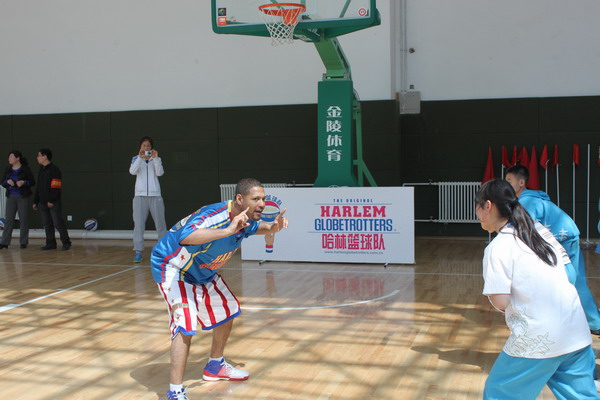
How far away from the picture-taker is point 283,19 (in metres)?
8.70

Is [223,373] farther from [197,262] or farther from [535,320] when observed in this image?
[535,320]

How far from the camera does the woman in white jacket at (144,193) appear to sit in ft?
30.5

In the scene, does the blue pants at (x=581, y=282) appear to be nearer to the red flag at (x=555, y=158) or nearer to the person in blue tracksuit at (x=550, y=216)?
the person in blue tracksuit at (x=550, y=216)

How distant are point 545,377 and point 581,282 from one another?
2.28m

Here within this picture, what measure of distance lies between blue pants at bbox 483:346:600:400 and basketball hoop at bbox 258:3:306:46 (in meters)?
6.82

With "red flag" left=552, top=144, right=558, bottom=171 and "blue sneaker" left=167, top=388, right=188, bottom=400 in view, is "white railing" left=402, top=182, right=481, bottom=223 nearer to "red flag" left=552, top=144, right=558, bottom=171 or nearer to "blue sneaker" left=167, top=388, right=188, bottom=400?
"red flag" left=552, top=144, right=558, bottom=171

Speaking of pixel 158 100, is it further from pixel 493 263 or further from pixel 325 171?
pixel 493 263

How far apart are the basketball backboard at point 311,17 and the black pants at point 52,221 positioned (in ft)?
13.7

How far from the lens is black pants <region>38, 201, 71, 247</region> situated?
34.8 ft

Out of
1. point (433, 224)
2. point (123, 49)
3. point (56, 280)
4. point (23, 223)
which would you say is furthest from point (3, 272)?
point (433, 224)

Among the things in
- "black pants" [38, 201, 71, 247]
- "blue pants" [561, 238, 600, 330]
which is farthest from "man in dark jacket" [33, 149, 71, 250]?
"blue pants" [561, 238, 600, 330]

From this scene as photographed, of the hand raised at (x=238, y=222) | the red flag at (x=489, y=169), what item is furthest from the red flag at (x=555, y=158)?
the hand raised at (x=238, y=222)

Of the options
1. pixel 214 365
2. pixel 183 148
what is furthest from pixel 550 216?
pixel 183 148

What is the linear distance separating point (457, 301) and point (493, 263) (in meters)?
4.09
